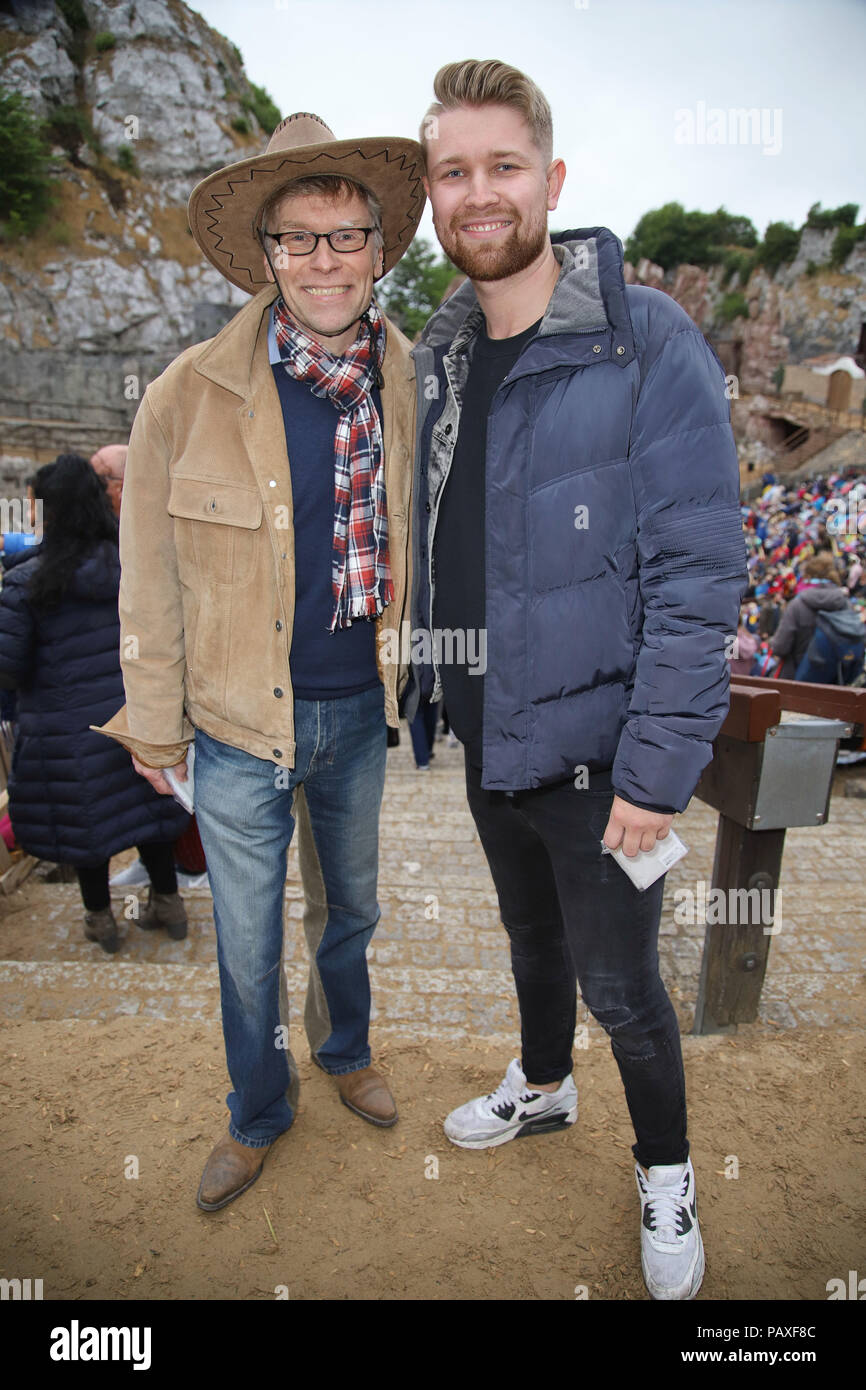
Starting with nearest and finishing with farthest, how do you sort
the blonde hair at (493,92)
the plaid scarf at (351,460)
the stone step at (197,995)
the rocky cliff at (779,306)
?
the blonde hair at (493,92), the plaid scarf at (351,460), the stone step at (197,995), the rocky cliff at (779,306)

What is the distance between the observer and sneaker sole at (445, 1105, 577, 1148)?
2.50 meters

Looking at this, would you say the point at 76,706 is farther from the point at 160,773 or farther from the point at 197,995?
the point at 160,773

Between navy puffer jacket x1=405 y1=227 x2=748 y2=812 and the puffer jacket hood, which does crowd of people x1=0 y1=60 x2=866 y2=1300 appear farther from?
the puffer jacket hood

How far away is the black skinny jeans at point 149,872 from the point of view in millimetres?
4164

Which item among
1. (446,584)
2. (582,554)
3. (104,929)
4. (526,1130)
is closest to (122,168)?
(104,929)

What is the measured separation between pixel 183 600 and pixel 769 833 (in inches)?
90.5

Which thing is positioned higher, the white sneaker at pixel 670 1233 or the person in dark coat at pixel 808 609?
the person in dark coat at pixel 808 609

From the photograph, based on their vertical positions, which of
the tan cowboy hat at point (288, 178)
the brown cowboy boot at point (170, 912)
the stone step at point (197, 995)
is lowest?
the brown cowboy boot at point (170, 912)

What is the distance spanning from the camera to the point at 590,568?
1.86m

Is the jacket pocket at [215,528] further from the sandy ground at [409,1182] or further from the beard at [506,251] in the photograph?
the sandy ground at [409,1182]

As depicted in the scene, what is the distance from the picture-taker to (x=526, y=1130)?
2533mm

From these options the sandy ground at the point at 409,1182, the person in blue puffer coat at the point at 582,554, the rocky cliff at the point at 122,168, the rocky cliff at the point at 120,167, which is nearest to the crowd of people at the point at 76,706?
the sandy ground at the point at 409,1182

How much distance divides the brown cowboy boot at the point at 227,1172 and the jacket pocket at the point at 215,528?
67.0 inches

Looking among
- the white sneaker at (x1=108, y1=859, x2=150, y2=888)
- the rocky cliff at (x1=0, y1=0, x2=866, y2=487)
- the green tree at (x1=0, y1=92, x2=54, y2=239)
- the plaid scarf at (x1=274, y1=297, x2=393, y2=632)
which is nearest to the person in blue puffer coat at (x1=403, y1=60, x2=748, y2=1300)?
the plaid scarf at (x1=274, y1=297, x2=393, y2=632)
